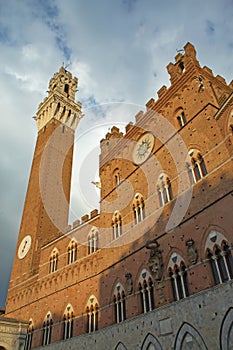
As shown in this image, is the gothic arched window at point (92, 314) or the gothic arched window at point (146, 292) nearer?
the gothic arched window at point (146, 292)

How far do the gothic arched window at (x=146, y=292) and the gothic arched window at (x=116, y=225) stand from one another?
133 inches

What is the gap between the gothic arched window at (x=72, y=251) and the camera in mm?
19380

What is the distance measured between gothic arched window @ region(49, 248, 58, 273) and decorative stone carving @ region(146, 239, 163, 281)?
935 centimetres

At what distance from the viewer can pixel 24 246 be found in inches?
979

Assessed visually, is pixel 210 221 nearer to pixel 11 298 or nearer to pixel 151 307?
pixel 151 307

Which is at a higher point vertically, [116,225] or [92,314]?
[116,225]

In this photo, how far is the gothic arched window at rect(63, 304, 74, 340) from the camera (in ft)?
55.0

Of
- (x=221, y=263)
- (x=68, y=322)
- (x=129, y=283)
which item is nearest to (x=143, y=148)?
(x=129, y=283)

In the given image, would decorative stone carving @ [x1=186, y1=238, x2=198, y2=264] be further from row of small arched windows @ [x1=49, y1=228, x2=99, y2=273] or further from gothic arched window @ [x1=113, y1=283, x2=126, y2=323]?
row of small arched windows @ [x1=49, y1=228, x2=99, y2=273]

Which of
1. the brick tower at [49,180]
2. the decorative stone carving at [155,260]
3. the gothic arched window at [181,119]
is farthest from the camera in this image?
the brick tower at [49,180]

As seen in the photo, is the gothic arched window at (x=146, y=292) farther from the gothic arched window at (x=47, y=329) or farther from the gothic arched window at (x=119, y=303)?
the gothic arched window at (x=47, y=329)

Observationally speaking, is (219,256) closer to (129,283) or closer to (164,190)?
(164,190)

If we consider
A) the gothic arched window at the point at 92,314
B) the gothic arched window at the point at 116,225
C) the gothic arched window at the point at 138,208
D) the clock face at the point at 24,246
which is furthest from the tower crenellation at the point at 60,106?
the gothic arched window at the point at 92,314

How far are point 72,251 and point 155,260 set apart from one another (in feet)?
26.9
